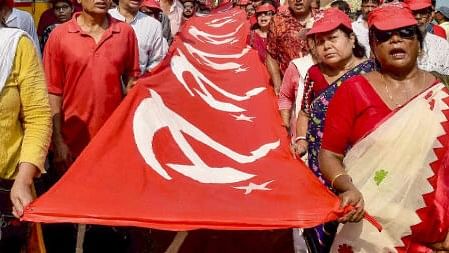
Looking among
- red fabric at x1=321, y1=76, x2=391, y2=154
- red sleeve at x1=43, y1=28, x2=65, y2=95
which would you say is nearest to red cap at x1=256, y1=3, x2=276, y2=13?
red sleeve at x1=43, y1=28, x2=65, y2=95

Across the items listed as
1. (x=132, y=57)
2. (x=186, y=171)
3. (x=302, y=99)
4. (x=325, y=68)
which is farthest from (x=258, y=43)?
(x=186, y=171)

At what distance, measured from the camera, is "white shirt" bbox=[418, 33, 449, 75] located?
518cm

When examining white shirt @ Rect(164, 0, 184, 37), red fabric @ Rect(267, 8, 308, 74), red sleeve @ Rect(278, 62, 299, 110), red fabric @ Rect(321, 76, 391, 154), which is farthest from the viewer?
white shirt @ Rect(164, 0, 184, 37)

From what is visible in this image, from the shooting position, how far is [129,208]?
3.24 metres

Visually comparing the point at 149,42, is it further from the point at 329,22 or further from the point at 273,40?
the point at 329,22

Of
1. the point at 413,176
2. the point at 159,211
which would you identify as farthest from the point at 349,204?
the point at 159,211

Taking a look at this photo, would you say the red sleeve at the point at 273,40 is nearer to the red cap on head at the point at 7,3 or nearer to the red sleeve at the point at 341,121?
the red sleeve at the point at 341,121

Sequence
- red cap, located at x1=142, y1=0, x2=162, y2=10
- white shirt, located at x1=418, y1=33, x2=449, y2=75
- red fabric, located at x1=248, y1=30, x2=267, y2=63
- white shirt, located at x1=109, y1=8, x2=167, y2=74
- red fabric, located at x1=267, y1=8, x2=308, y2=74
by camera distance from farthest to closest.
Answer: red cap, located at x1=142, y1=0, x2=162, y2=10, red fabric, located at x1=248, y1=30, x2=267, y2=63, red fabric, located at x1=267, y1=8, x2=308, y2=74, white shirt, located at x1=109, y1=8, x2=167, y2=74, white shirt, located at x1=418, y1=33, x2=449, y2=75

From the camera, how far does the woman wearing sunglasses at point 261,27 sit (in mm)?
9302

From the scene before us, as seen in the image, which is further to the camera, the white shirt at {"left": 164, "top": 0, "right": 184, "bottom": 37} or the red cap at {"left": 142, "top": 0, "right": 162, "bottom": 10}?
the white shirt at {"left": 164, "top": 0, "right": 184, "bottom": 37}

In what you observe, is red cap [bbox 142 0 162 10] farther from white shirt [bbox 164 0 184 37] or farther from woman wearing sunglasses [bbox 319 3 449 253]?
woman wearing sunglasses [bbox 319 3 449 253]

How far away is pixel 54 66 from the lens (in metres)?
4.66

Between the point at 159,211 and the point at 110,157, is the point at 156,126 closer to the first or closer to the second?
the point at 110,157

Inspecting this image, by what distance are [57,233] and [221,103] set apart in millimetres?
1662
